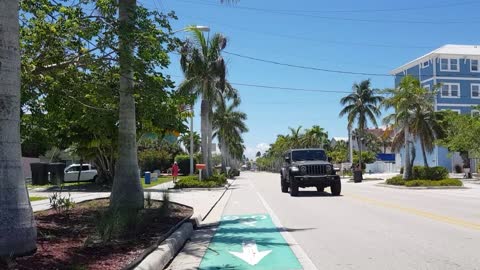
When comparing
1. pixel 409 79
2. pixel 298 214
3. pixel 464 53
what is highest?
pixel 464 53

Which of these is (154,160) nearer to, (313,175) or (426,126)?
(426,126)

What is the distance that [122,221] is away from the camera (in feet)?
34.0

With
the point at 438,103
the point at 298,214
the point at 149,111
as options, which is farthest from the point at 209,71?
the point at 438,103

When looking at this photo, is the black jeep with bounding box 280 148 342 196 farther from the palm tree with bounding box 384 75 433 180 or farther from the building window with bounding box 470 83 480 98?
the building window with bounding box 470 83 480 98

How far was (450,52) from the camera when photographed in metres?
71.7

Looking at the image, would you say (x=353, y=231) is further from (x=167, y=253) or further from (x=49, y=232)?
(x=49, y=232)

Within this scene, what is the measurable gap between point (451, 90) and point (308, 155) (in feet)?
171

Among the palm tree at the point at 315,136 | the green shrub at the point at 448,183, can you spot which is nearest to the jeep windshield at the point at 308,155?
the green shrub at the point at 448,183

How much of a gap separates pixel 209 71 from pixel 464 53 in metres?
49.0

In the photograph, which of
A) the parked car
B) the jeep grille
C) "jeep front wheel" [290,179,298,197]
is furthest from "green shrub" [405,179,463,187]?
the parked car

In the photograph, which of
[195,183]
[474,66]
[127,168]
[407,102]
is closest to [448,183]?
[407,102]

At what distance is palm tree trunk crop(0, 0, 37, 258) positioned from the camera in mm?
7281

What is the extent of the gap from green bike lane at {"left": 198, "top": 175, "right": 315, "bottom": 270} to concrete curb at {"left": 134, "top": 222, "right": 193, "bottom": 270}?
0.60 metres

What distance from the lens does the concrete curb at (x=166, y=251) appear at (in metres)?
7.78
